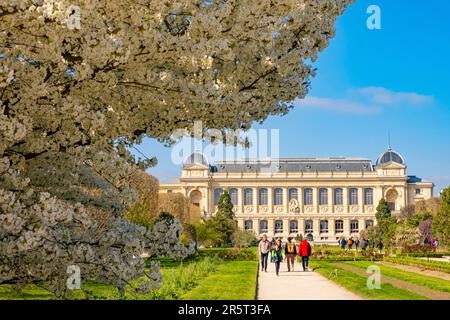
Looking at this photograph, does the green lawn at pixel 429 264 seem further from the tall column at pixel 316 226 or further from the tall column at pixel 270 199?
the tall column at pixel 270 199

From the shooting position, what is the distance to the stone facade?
9762cm

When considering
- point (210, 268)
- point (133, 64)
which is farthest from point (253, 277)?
point (133, 64)

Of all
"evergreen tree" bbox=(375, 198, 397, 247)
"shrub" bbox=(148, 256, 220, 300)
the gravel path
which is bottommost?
the gravel path

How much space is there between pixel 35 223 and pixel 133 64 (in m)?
1.66

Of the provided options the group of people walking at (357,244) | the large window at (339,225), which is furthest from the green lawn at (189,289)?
the large window at (339,225)

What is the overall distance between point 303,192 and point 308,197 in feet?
3.59

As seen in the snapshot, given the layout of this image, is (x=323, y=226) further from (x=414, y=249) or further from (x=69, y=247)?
(x=69, y=247)

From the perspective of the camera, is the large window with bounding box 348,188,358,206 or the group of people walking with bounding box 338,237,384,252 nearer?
the group of people walking with bounding box 338,237,384,252

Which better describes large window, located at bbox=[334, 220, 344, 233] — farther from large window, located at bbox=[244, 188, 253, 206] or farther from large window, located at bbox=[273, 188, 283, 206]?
large window, located at bbox=[244, 188, 253, 206]

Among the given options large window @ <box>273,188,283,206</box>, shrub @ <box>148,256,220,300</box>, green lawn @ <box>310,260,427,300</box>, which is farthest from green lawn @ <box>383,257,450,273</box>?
large window @ <box>273,188,283,206</box>

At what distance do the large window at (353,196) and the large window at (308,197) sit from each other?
5646 mm

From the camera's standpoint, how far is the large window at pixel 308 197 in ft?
328

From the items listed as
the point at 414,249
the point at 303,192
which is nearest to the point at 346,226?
the point at 303,192

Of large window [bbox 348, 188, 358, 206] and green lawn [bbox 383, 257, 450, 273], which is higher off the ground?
large window [bbox 348, 188, 358, 206]
